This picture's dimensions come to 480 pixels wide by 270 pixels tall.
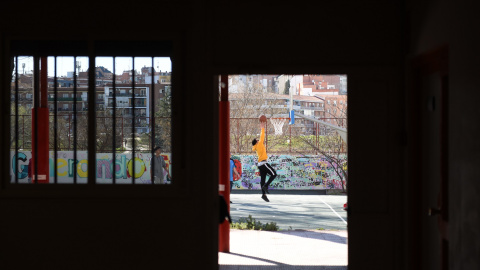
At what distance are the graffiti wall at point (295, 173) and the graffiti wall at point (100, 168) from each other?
11052mm

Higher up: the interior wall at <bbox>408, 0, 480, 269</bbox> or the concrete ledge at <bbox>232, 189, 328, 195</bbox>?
the interior wall at <bbox>408, 0, 480, 269</bbox>

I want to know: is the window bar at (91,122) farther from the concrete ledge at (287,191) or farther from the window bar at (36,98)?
the concrete ledge at (287,191)

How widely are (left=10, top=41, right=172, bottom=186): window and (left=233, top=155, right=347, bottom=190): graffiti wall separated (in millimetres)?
11054

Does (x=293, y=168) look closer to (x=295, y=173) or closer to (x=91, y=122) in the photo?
(x=295, y=173)

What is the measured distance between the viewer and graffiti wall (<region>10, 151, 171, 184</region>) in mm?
4719

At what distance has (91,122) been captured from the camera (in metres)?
4.71

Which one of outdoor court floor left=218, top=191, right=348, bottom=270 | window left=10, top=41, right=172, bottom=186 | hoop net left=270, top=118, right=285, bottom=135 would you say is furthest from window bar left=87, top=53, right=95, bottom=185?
hoop net left=270, top=118, right=285, bottom=135

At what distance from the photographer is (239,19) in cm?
463

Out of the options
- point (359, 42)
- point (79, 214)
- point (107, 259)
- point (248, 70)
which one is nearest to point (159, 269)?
point (107, 259)

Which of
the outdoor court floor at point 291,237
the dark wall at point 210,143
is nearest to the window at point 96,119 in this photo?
the dark wall at point 210,143

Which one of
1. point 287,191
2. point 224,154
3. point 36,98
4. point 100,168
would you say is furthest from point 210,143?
point 287,191

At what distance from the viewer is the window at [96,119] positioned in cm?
473

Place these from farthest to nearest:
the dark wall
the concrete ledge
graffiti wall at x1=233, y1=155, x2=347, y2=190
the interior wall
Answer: graffiti wall at x1=233, y1=155, x2=347, y2=190 < the concrete ledge < the dark wall < the interior wall

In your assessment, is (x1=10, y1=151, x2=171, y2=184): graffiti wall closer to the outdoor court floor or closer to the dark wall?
the dark wall
